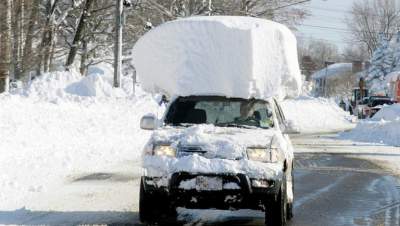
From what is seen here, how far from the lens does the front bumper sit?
7930mm

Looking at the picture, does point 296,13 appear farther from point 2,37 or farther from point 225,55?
point 225,55

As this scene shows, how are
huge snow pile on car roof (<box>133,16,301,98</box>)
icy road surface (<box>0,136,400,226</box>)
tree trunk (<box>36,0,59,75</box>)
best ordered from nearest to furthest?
1. icy road surface (<box>0,136,400,226</box>)
2. huge snow pile on car roof (<box>133,16,301,98</box>)
3. tree trunk (<box>36,0,59,75</box>)

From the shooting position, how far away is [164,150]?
8195mm

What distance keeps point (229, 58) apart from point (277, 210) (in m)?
2.45

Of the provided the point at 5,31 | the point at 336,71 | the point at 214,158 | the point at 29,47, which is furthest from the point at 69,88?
the point at 336,71

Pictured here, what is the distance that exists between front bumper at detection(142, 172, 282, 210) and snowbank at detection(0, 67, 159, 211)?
213 cm

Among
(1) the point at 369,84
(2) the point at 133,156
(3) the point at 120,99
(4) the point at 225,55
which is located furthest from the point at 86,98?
(1) the point at 369,84

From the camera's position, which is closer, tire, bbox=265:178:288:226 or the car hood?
the car hood

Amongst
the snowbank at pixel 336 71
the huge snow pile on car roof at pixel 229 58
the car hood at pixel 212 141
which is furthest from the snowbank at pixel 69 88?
the snowbank at pixel 336 71

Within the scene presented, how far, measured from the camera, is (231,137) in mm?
8234

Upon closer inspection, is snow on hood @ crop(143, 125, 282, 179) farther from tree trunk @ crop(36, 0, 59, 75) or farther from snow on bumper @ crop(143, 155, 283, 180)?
tree trunk @ crop(36, 0, 59, 75)

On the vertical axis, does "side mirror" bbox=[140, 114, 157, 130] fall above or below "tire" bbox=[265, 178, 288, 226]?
above

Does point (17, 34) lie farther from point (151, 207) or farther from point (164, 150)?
point (164, 150)

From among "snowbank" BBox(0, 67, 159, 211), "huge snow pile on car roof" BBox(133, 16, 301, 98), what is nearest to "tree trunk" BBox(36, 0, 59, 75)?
"snowbank" BBox(0, 67, 159, 211)
